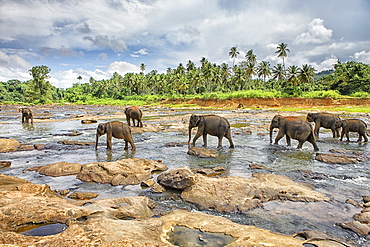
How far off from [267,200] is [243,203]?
2.77ft

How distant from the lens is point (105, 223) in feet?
15.6

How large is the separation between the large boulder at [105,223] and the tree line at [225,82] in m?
62.6

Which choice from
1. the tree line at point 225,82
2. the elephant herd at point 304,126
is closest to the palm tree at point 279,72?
the tree line at point 225,82

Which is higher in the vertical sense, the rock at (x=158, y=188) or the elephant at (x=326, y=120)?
the elephant at (x=326, y=120)

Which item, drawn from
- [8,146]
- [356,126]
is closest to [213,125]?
[356,126]

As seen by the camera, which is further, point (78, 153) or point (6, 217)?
point (78, 153)

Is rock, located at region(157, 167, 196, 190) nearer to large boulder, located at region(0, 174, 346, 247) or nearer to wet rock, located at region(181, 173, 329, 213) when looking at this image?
wet rock, located at region(181, 173, 329, 213)

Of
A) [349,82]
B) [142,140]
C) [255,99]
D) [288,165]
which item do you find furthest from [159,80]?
[288,165]

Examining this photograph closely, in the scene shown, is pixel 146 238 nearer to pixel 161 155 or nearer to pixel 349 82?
pixel 161 155

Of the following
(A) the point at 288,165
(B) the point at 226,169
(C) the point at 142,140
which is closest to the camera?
(B) the point at 226,169

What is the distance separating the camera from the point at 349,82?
62219 mm

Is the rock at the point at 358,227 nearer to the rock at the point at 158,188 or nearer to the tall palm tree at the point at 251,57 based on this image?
the rock at the point at 158,188

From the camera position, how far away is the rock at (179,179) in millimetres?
7648

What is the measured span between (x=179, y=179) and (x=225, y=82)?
93.7m
